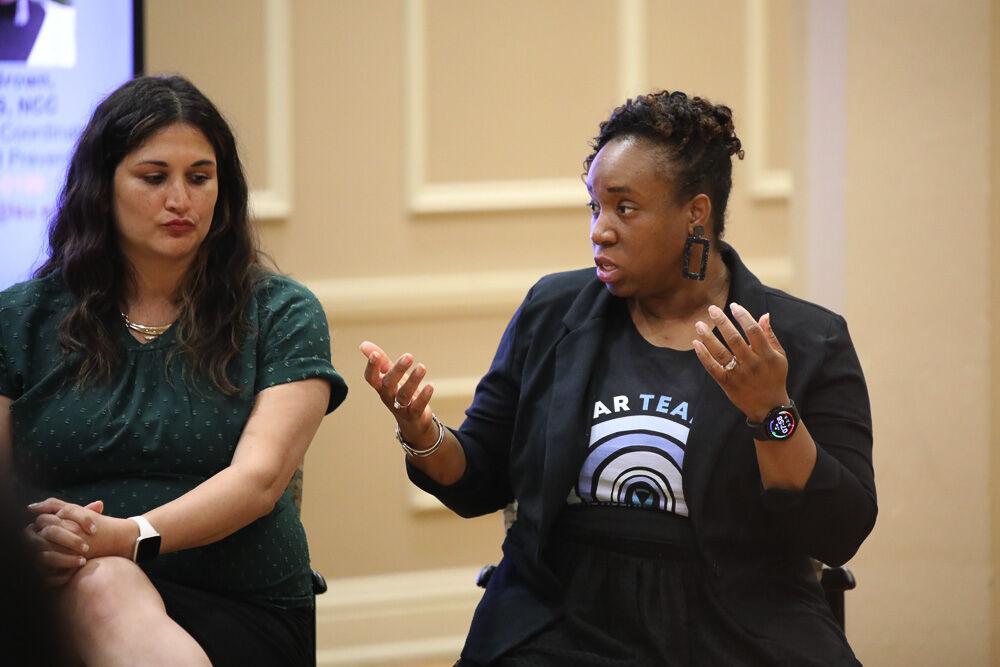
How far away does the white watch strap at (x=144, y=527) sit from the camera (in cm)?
196

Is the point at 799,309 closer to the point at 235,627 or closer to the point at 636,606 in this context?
the point at 636,606

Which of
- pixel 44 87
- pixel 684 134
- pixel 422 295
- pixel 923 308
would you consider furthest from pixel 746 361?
pixel 44 87

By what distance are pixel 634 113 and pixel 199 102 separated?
77cm

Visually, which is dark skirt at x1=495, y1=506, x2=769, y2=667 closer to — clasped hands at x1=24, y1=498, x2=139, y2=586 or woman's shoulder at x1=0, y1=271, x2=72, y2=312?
clasped hands at x1=24, y1=498, x2=139, y2=586

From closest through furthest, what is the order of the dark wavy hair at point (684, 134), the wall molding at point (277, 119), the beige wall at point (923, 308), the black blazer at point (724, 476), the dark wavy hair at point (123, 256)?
the black blazer at point (724, 476)
the dark wavy hair at point (684, 134)
the dark wavy hair at point (123, 256)
the beige wall at point (923, 308)
the wall molding at point (277, 119)

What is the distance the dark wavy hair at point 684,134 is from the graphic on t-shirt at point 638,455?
1.16 ft

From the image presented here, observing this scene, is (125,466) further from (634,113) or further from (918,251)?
(918,251)

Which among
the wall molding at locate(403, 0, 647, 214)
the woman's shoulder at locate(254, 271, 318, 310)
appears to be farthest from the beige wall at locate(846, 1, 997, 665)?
the woman's shoulder at locate(254, 271, 318, 310)

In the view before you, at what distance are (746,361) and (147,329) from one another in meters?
1.06

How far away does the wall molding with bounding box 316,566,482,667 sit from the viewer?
11.4 feet

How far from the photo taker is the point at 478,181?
3498 millimetres

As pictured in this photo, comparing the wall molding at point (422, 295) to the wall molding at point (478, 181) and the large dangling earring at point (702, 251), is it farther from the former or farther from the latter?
the large dangling earring at point (702, 251)

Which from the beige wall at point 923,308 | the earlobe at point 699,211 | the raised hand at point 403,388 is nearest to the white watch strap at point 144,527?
the raised hand at point 403,388

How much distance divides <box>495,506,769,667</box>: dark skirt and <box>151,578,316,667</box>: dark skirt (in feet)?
1.26
